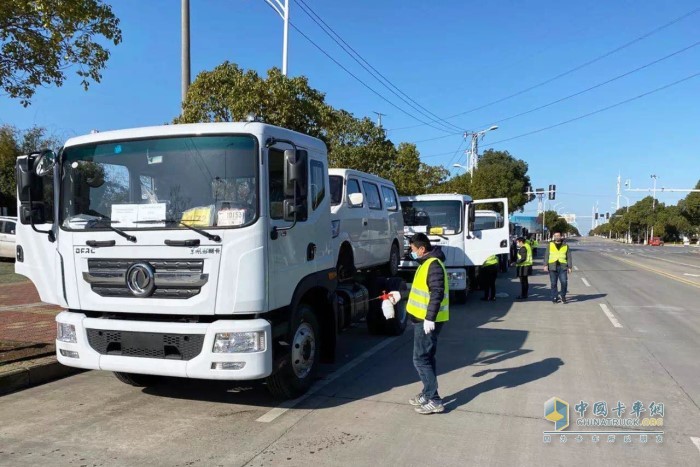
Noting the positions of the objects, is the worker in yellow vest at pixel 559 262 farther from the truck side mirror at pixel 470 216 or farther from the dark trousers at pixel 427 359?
the dark trousers at pixel 427 359

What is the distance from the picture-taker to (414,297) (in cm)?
523

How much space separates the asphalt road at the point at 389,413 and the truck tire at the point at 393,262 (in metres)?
1.32

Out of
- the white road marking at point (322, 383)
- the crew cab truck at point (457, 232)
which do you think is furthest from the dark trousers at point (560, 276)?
the white road marking at point (322, 383)

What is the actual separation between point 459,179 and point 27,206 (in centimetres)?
3425

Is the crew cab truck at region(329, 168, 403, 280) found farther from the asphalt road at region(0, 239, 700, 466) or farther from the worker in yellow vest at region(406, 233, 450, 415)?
the worker in yellow vest at region(406, 233, 450, 415)

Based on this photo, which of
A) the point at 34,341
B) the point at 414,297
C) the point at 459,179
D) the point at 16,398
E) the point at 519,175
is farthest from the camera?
the point at 519,175

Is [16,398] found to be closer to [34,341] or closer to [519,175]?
[34,341]

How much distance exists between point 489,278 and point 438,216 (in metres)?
2.33

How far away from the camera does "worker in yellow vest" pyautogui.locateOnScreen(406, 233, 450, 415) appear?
5.04 meters

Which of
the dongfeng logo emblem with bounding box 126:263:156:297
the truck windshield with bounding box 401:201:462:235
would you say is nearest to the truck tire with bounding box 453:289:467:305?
the truck windshield with bounding box 401:201:462:235

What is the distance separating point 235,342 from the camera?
15.0 feet

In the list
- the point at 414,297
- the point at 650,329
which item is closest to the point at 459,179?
the point at 650,329

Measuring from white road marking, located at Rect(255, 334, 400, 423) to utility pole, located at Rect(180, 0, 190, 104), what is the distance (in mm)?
6517

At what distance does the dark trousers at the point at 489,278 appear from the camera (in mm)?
13555
